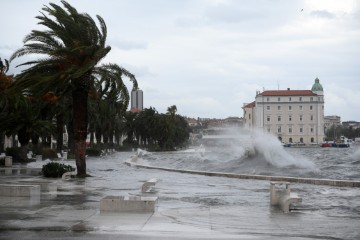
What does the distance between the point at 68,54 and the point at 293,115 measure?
150605 mm

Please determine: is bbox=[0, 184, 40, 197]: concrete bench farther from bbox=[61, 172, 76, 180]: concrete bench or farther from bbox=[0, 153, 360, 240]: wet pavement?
bbox=[61, 172, 76, 180]: concrete bench

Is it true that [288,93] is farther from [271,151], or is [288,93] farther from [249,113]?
[271,151]

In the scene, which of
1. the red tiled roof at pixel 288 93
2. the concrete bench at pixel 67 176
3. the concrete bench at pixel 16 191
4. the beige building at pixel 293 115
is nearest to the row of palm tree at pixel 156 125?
the beige building at pixel 293 115

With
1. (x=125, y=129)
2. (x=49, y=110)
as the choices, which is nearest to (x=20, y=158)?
(x=49, y=110)

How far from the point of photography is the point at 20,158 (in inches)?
1759

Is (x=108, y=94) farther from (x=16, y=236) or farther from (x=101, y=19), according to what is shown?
(x=16, y=236)

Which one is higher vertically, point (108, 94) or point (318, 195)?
point (108, 94)

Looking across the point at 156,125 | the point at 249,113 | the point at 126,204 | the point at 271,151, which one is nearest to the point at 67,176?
the point at 126,204

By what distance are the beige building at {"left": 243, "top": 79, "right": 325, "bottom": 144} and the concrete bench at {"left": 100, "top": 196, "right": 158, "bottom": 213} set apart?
15729cm

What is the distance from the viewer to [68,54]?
23.7m

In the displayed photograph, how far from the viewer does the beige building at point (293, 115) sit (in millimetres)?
168250

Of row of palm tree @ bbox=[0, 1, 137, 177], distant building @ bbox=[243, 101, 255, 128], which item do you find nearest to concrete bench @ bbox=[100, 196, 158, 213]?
row of palm tree @ bbox=[0, 1, 137, 177]

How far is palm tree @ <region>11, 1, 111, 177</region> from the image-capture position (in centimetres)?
2330

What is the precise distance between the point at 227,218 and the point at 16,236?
4.78 m
